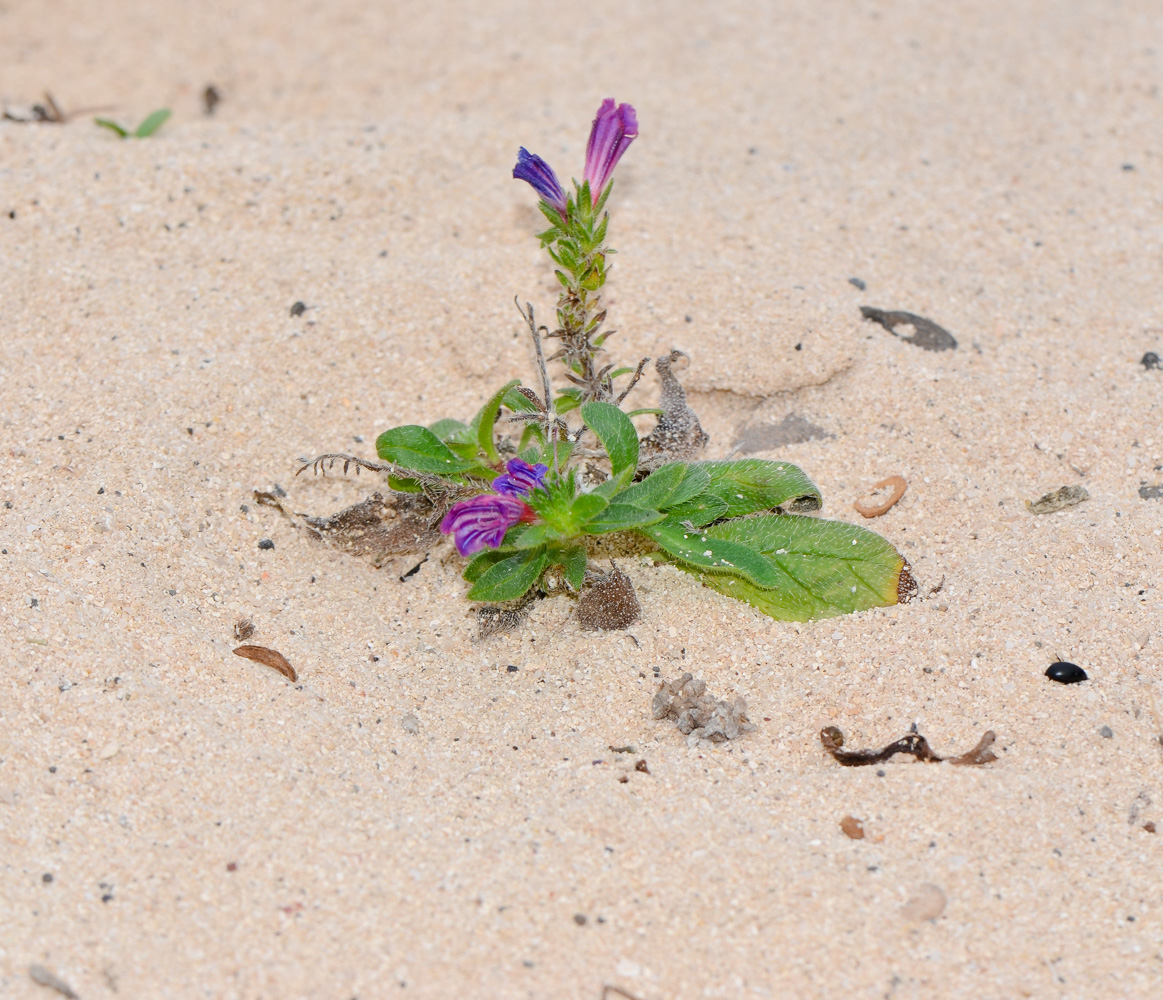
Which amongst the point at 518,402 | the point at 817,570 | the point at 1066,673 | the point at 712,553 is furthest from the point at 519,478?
the point at 1066,673

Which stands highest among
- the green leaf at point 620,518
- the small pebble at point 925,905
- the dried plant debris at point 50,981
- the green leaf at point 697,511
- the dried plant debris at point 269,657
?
the green leaf at point 620,518

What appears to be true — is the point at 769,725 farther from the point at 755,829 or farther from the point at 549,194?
the point at 549,194

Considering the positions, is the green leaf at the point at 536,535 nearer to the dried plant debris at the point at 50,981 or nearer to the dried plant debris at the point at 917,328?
the dried plant debris at the point at 50,981

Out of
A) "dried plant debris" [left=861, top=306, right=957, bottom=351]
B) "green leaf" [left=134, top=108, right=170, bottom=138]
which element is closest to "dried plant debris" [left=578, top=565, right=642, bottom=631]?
"dried plant debris" [left=861, top=306, right=957, bottom=351]

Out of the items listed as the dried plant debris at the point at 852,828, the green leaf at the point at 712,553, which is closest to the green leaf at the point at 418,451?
the green leaf at the point at 712,553

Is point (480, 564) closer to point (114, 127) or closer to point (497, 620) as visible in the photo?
point (497, 620)

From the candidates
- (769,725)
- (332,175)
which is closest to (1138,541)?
(769,725)
